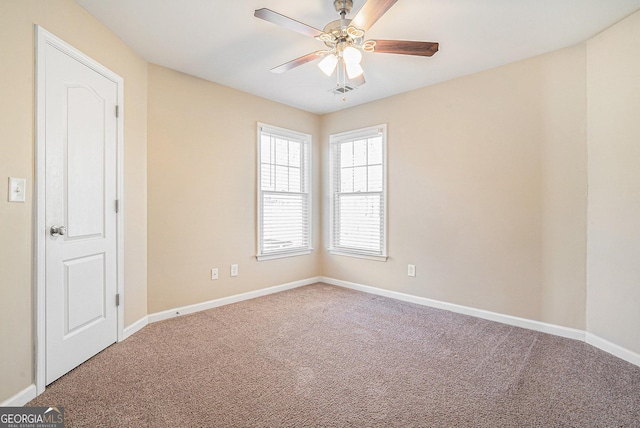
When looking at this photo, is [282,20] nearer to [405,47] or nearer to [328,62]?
[328,62]

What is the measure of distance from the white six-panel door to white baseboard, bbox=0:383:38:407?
0.39ft

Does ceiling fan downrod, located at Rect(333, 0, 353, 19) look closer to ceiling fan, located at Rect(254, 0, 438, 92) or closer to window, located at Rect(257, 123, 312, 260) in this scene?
ceiling fan, located at Rect(254, 0, 438, 92)

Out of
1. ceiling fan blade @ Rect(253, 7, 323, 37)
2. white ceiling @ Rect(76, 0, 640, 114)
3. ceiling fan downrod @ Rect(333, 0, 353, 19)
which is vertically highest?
white ceiling @ Rect(76, 0, 640, 114)

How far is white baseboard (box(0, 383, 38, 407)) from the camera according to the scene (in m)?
1.69

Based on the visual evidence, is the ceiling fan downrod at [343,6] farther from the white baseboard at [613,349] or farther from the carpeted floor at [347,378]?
the white baseboard at [613,349]

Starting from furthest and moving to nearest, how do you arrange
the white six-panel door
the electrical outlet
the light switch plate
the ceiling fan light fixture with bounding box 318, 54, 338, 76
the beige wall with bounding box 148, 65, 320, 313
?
the electrical outlet, the beige wall with bounding box 148, 65, 320, 313, the ceiling fan light fixture with bounding box 318, 54, 338, 76, the white six-panel door, the light switch plate

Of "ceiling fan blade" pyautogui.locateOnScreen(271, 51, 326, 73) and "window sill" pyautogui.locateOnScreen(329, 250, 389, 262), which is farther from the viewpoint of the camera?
"window sill" pyautogui.locateOnScreen(329, 250, 389, 262)

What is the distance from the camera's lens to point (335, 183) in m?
4.53

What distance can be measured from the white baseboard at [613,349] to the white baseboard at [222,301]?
3122mm

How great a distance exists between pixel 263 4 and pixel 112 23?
4.04ft

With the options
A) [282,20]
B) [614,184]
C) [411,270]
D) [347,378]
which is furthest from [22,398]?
[614,184]
